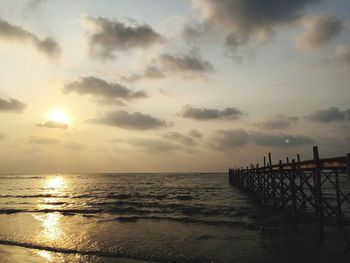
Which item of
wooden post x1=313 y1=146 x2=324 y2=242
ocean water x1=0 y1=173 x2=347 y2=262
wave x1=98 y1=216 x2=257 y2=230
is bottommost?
wave x1=98 y1=216 x2=257 y2=230

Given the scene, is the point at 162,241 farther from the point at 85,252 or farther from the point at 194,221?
the point at 194,221

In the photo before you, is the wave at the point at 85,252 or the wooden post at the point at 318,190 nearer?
the wave at the point at 85,252

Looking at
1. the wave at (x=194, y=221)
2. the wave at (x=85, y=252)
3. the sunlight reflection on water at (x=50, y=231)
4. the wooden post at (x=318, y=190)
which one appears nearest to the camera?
the wave at (x=85, y=252)

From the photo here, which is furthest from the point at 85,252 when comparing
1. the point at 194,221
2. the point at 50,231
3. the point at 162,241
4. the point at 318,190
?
the point at 318,190

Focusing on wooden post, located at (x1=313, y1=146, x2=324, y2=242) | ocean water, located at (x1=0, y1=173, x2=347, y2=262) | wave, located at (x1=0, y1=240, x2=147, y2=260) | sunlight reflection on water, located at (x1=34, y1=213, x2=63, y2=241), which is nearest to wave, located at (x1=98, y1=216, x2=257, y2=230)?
ocean water, located at (x1=0, y1=173, x2=347, y2=262)

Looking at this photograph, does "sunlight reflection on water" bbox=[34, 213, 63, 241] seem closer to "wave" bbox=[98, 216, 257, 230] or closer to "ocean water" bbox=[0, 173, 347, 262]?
"ocean water" bbox=[0, 173, 347, 262]

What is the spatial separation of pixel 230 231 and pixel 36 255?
990cm

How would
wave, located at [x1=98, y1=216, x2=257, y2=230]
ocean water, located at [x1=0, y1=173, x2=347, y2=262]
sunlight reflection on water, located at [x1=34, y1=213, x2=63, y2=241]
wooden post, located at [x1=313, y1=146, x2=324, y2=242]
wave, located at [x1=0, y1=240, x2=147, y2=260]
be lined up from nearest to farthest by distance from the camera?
1. ocean water, located at [x1=0, y1=173, x2=347, y2=262]
2. wave, located at [x1=0, y1=240, x2=147, y2=260]
3. wooden post, located at [x1=313, y1=146, x2=324, y2=242]
4. sunlight reflection on water, located at [x1=34, y1=213, x2=63, y2=241]
5. wave, located at [x1=98, y1=216, x2=257, y2=230]

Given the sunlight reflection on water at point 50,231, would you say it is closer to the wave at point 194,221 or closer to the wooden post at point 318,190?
the wave at point 194,221

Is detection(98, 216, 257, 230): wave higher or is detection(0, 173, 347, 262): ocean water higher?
detection(0, 173, 347, 262): ocean water

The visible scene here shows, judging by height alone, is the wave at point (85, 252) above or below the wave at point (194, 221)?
above

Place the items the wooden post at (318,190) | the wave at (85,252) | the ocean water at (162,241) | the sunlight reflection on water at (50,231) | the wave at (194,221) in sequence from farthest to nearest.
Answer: the wave at (194,221)
the sunlight reflection on water at (50,231)
the wooden post at (318,190)
the wave at (85,252)
the ocean water at (162,241)

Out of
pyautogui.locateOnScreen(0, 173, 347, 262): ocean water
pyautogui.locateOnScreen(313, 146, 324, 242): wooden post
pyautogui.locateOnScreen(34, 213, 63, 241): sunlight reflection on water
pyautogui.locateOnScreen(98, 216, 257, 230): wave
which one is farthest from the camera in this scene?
pyautogui.locateOnScreen(98, 216, 257, 230): wave

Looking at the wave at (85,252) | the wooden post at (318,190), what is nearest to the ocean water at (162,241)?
the wave at (85,252)
